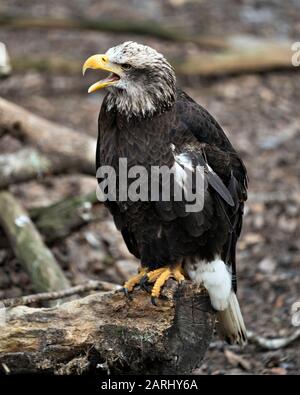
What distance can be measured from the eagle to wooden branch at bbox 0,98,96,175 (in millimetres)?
1381

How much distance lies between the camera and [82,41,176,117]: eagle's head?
4.38 metres

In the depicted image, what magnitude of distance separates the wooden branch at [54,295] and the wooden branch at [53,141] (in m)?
1.28

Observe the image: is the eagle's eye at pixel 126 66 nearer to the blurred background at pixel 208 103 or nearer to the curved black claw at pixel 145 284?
the curved black claw at pixel 145 284

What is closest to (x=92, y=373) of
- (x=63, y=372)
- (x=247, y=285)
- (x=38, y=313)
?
(x=63, y=372)

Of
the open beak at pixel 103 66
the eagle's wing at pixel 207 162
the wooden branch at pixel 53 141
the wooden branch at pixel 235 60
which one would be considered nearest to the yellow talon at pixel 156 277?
the eagle's wing at pixel 207 162

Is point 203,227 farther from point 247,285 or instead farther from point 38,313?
point 247,285

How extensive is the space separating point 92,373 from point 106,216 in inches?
120

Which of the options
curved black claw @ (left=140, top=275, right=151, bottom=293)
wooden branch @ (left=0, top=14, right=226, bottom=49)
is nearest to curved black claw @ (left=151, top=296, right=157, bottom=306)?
curved black claw @ (left=140, top=275, right=151, bottom=293)

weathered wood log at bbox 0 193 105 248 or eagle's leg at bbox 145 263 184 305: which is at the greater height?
weathered wood log at bbox 0 193 105 248

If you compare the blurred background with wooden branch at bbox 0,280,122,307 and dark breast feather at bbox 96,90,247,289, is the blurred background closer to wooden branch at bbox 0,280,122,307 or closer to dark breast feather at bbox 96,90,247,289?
wooden branch at bbox 0,280,122,307

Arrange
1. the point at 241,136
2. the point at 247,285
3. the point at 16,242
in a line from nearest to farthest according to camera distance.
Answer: the point at 16,242, the point at 247,285, the point at 241,136

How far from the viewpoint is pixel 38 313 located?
13.0 ft

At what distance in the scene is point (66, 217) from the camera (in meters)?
5.84
